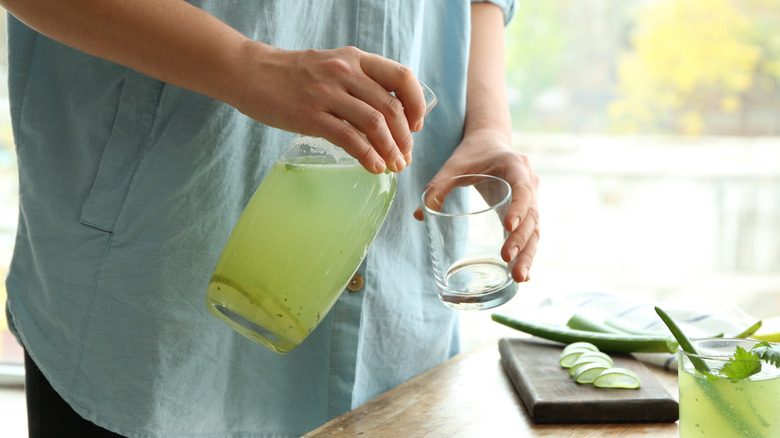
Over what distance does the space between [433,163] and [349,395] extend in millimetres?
337

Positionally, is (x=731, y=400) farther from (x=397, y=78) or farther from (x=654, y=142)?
(x=654, y=142)

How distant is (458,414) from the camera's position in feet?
2.78

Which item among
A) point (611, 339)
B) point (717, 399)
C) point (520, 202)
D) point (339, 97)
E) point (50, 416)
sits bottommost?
point (50, 416)

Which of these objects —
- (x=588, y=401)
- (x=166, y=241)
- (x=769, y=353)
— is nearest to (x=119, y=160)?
(x=166, y=241)

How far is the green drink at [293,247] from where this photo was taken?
669mm

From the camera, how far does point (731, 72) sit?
232 centimetres

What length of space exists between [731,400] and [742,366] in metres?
0.04

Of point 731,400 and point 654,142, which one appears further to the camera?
point 654,142

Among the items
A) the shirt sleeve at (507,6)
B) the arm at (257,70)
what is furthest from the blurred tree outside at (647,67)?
the arm at (257,70)

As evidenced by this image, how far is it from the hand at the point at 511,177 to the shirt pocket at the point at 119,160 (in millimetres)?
339

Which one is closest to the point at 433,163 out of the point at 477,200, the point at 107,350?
the point at 477,200

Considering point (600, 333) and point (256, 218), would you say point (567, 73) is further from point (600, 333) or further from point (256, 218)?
point (256, 218)

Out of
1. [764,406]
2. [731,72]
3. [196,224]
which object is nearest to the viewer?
[764,406]

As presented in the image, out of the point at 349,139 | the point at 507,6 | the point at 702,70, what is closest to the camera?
the point at 349,139
